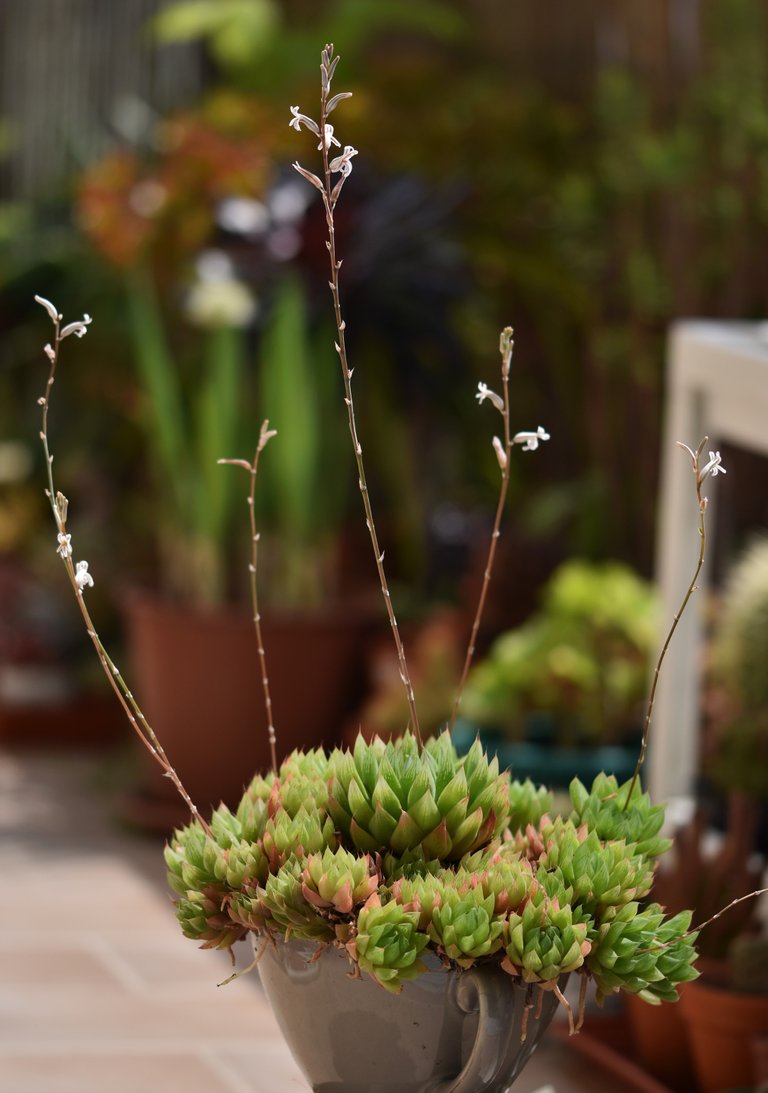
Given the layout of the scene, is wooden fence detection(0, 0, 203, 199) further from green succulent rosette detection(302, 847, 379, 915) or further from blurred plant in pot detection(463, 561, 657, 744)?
green succulent rosette detection(302, 847, 379, 915)

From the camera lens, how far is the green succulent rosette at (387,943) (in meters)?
1.10

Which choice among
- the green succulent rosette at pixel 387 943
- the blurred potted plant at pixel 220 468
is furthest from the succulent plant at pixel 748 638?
the green succulent rosette at pixel 387 943

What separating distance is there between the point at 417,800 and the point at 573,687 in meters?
2.17

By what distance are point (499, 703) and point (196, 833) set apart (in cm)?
212

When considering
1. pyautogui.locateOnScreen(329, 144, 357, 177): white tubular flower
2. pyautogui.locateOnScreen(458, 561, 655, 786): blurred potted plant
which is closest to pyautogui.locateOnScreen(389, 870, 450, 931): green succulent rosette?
pyautogui.locateOnScreen(329, 144, 357, 177): white tubular flower

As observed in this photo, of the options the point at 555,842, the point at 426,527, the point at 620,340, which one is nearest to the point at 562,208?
the point at 620,340

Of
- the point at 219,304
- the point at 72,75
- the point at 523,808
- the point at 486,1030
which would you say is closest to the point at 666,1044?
the point at 523,808

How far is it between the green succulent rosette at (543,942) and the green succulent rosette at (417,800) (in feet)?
0.29

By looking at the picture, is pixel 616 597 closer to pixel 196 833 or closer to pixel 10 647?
pixel 10 647

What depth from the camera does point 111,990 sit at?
287 cm

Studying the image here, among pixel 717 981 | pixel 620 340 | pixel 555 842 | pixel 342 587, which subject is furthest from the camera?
pixel 342 587

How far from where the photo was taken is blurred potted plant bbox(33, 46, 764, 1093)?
1.12m

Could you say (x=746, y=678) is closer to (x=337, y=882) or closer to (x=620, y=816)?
(x=620, y=816)

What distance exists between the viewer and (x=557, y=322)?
4602mm
